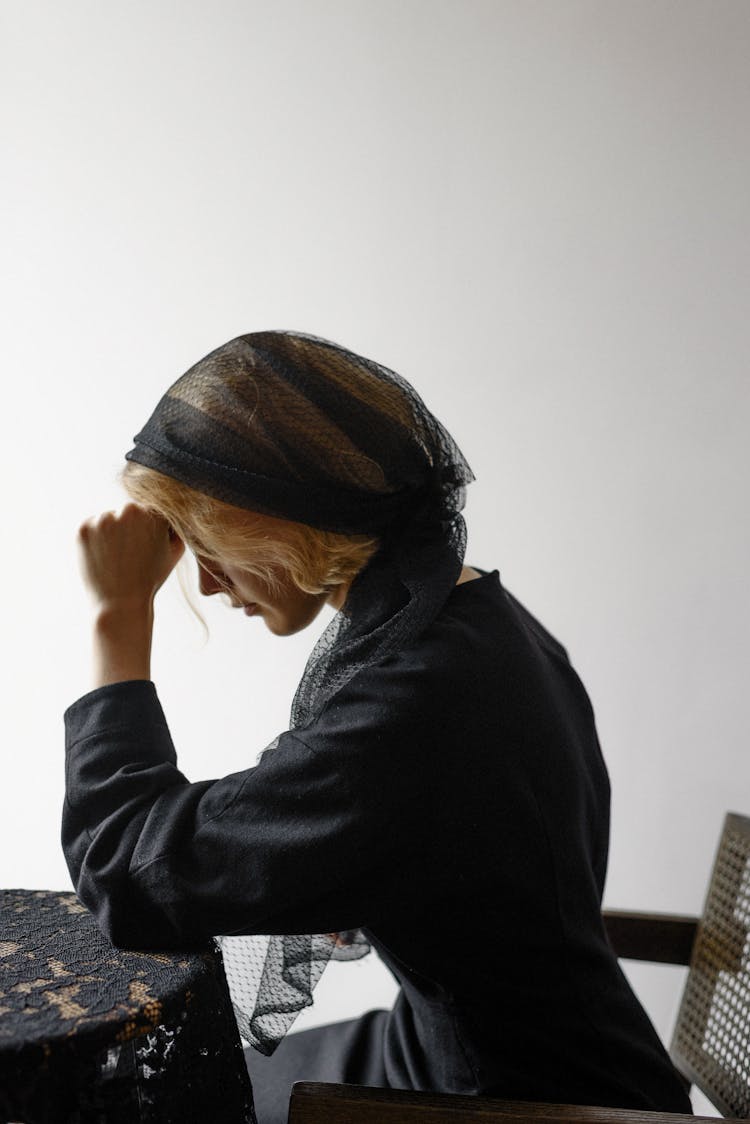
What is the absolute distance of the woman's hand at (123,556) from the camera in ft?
3.47

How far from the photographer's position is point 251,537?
1.02 metres

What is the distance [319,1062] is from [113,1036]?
1.81 ft

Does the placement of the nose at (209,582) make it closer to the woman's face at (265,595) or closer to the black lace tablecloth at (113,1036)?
the woman's face at (265,595)

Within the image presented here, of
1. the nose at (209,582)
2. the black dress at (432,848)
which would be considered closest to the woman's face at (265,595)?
the nose at (209,582)

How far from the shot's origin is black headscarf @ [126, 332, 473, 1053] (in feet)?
3.20

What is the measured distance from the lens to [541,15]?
6.29 ft

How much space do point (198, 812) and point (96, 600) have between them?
0.91 ft

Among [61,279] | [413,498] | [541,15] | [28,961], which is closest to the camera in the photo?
[28,961]

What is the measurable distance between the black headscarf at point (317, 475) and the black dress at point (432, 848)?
0.07 meters

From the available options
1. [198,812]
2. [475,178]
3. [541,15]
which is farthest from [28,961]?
[541,15]

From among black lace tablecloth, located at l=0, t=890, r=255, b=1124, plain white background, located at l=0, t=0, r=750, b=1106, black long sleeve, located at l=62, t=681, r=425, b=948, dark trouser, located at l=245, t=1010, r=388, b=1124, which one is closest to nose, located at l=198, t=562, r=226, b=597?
black long sleeve, located at l=62, t=681, r=425, b=948

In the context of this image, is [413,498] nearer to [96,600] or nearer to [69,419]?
[96,600]

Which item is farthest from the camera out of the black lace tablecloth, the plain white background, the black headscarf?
the plain white background

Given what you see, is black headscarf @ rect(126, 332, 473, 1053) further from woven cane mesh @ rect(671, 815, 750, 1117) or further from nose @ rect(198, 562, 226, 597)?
woven cane mesh @ rect(671, 815, 750, 1117)
